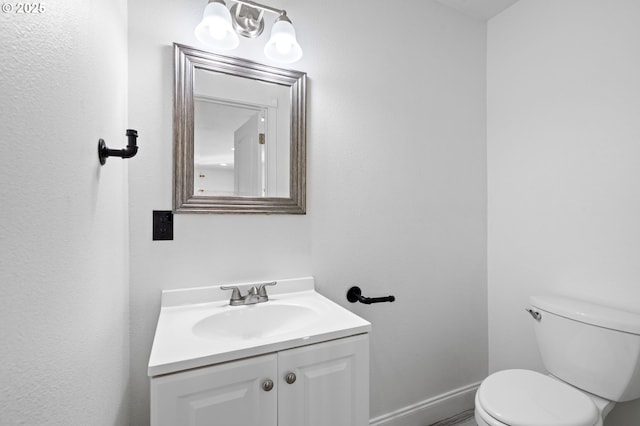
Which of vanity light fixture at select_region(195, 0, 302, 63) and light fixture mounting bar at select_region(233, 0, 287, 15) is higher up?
light fixture mounting bar at select_region(233, 0, 287, 15)

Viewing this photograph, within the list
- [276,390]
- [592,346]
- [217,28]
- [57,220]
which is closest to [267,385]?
[276,390]

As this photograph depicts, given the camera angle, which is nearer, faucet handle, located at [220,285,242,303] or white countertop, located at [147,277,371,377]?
white countertop, located at [147,277,371,377]

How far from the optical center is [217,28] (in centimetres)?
121

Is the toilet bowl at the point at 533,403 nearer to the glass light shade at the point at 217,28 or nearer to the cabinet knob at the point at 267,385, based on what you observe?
the cabinet knob at the point at 267,385

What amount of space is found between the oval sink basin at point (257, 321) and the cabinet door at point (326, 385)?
0.19 m

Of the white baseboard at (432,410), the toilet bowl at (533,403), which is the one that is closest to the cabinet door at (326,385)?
the toilet bowl at (533,403)

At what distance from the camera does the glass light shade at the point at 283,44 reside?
1.30 m

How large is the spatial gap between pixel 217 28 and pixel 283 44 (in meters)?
0.27

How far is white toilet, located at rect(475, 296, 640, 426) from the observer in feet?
3.68

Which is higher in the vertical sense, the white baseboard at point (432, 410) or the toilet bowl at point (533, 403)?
the toilet bowl at point (533, 403)

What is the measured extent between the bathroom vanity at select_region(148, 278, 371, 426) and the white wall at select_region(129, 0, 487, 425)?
238 millimetres
